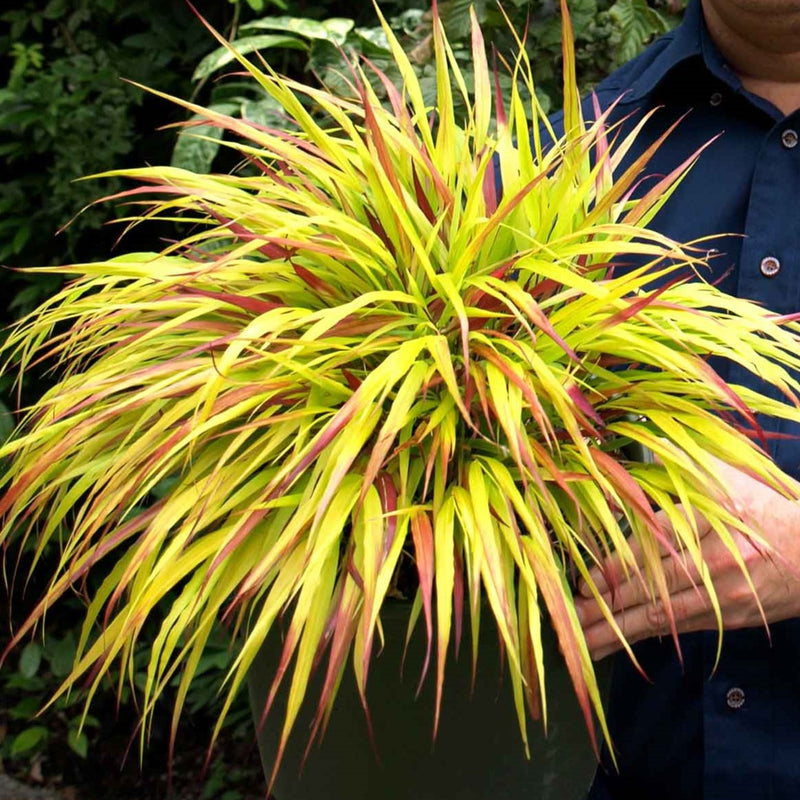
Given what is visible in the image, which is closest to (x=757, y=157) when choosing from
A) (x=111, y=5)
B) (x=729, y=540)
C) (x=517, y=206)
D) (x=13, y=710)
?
(x=517, y=206)

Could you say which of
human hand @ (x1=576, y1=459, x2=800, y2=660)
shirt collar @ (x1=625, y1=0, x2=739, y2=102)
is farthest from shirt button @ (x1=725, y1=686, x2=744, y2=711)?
shirt collar @ (x1=625, y1=0, x2=739, y2=102)

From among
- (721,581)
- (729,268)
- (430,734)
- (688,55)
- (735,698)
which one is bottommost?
(735,698)

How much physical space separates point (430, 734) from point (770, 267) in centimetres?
61

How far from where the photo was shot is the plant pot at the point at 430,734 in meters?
0.71

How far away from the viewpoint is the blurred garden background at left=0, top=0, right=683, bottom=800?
1606 millimetres

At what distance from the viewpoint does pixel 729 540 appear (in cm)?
69

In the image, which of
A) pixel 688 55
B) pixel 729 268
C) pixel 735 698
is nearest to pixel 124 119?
pixel 688 55

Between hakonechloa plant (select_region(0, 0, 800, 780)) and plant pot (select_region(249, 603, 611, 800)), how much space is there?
2 centimetres

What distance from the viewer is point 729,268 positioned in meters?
1.06

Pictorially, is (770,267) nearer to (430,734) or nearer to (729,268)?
(729,268)

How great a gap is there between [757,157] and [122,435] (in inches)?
28.0

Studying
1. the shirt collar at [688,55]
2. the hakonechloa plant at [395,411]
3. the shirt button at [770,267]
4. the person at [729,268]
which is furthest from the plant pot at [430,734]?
the shirt collar at [688,55]

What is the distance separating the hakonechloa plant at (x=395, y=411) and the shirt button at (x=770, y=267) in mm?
308

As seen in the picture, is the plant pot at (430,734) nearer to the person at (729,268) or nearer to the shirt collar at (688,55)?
the person at (729,268)
